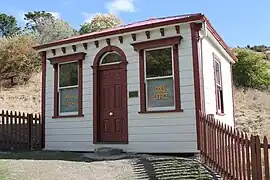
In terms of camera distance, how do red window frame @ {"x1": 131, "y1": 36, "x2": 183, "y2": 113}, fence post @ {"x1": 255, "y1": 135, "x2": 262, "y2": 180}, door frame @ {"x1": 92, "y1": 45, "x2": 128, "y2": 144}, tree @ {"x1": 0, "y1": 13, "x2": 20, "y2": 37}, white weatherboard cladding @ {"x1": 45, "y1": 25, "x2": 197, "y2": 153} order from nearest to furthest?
1. fence post @ {"x1": 255, "y1": 135, "x2": 262, "y2": 180}
2. white weatherboard cladding @ {"x1": 45, "y1": 25, "x2": 197, "y2": 153}
3. red window frame @ {"x1": 131, "y1": 36, "x2": 183, "y2": 113}
4. door frame @ {"x1": 92, "y1": 45, "x2": 128, "y2": 144}
5. tree @ {"x1": 0, "y1": 13, "x2": 20, "y2": 37}

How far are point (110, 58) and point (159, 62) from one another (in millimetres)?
1921

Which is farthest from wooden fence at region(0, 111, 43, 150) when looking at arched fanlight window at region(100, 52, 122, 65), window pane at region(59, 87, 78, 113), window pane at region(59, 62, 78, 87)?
arched fanlight window at region(100, 52, 122, 65)

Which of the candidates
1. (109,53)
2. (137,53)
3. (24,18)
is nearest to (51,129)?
(109,53)

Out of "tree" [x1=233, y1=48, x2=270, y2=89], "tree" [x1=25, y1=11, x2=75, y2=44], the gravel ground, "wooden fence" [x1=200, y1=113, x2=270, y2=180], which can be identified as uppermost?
"tree" [x1=25, y1=11, x2=75, y2=44]

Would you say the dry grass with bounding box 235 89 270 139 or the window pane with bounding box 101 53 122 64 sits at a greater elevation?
the window pane with bounding box 101 53 122 64

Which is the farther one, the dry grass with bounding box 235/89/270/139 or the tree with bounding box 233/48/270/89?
the tree with bounding box 233/48/270/89

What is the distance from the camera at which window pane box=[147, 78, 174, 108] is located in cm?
990

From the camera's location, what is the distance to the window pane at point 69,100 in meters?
11.6

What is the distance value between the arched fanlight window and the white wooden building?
3 cm

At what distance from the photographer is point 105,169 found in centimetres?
777

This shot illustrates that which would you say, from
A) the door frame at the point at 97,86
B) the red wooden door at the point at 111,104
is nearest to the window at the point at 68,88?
the door frame at the point at 97,86

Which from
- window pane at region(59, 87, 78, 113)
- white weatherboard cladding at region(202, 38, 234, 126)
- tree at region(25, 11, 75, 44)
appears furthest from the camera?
tree at region(25, 11, 75, 44)

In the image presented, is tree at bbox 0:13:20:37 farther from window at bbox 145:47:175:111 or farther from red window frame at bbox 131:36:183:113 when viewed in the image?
window at bbox 145:47:175:111

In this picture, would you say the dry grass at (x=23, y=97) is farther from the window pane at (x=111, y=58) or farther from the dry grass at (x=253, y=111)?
the dry grass at (x=253, y=111)
